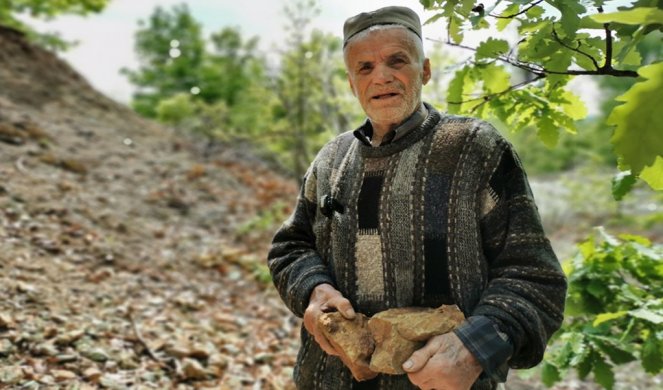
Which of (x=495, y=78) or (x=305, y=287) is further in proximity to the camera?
(x=495, y=78)

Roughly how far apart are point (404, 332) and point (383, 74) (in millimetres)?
784

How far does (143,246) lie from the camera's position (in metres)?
5.93

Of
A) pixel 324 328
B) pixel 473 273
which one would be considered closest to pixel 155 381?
pixel 324 328

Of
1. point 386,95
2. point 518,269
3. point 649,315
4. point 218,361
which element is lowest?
point 218,361

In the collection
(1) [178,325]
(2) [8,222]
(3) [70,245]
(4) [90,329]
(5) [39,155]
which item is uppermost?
(5) [39,155]

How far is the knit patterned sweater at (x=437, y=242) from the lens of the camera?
1.32 meters

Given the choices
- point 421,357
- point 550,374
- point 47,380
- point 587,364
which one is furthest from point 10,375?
point 587,364

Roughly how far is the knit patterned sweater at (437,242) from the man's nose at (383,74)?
20cm

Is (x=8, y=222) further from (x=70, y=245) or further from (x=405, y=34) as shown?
(x=405, y=34)

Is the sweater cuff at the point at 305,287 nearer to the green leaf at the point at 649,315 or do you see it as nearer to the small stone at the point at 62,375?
the green leaf at the point at 649,315

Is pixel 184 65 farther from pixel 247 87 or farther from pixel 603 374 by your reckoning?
pixel 603 374

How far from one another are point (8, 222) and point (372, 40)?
187 inches

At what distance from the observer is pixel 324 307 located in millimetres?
1482

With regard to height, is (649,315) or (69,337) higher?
(649,315)
